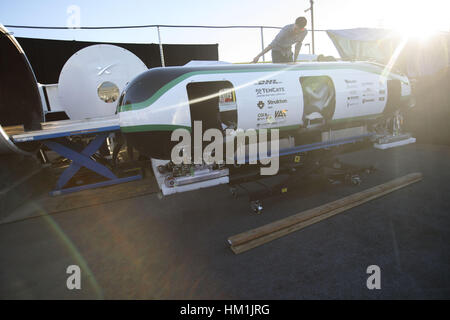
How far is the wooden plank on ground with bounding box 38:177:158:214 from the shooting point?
5250 millimetres

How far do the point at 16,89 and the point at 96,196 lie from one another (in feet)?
16.0

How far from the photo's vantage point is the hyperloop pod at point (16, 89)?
6.90 metres

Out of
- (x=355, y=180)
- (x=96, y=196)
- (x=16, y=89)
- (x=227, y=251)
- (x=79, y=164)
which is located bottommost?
(x=227, y=251)

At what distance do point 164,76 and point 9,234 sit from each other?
385 cm

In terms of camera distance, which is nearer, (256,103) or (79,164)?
(256,103)

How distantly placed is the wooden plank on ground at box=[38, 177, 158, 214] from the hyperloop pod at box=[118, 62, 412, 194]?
1.30 metres

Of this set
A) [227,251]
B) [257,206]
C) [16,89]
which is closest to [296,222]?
[257,206]

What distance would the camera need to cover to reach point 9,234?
166 inches

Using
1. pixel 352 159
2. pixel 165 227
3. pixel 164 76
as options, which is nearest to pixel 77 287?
pixel 165 227

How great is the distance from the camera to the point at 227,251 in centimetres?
333

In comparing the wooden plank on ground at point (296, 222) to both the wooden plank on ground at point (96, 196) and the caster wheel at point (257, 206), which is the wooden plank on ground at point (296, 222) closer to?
the caster wheel at point (257, 206)

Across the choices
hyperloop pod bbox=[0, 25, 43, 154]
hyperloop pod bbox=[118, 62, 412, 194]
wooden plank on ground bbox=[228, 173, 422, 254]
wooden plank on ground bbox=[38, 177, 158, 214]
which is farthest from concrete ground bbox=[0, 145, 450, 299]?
hyperloop pod bbox=[0, 25, 43, 154]

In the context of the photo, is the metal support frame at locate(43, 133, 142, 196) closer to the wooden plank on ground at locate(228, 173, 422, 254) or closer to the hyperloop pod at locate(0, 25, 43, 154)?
the hyperloop pod at locate(0, 25, 43, 154)

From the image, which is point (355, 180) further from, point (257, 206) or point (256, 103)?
point (256, 103)
